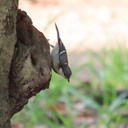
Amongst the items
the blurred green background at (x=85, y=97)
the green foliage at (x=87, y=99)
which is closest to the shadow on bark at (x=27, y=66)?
the blurred green background at (x=85, y=97)

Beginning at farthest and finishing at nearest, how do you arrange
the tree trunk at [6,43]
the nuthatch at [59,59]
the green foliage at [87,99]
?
the green foliage at [87,99]
the nuthatch at [59,59]
the tree trunk at [6,43]

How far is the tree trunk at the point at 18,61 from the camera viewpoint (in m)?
1.30

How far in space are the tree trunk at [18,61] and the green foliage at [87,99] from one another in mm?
1335

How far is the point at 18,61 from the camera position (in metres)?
1.35

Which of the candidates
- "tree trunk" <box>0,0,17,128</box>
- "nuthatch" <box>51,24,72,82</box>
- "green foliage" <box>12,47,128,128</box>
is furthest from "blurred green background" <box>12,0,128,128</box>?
"tree trunk" <box>0,0,17,128</box>

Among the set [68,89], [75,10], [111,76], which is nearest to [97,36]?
[75,10]

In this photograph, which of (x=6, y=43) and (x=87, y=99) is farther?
(x=87, y=99)

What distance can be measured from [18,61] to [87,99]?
207 centimetres

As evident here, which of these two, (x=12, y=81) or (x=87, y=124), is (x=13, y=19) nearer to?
(x=12, y=81)

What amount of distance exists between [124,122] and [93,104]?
0.34 m

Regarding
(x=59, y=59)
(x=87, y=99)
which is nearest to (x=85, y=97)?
(x=87, y=99)

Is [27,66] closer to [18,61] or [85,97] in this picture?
[18,61]

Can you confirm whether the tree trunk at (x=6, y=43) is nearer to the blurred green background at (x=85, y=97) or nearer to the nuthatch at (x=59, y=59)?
the nuthatch at (x=59, y=59)

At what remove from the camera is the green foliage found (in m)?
3.05
